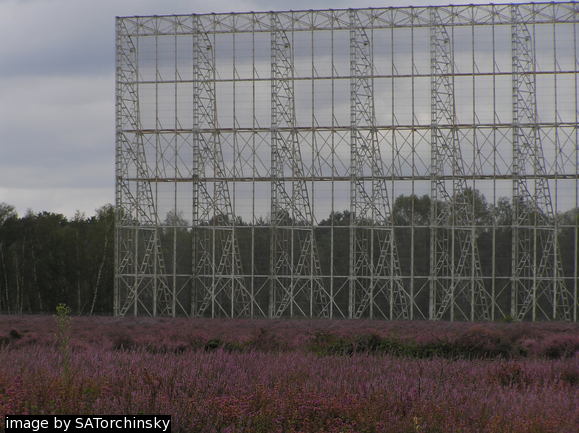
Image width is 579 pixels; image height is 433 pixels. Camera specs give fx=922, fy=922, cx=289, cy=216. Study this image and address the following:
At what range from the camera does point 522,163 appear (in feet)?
137

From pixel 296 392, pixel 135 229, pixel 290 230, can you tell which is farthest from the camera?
pixel 135 229

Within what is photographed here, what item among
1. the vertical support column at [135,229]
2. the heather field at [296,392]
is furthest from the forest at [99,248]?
the heather field at [296,392]

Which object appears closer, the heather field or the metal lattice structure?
the heather field

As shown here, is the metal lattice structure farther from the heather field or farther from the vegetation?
the heather field

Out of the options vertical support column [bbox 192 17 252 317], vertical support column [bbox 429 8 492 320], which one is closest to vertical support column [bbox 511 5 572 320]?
vertical support column [bbox 429 8 492 320]

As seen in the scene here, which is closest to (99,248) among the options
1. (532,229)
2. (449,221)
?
(449,221)

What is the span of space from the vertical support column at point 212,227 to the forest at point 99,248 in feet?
2.17

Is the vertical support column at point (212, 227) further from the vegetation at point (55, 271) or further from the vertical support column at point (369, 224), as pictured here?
the vegetation at point (55, 271)

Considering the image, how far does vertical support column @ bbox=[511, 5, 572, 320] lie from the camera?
41.0m

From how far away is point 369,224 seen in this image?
42500mm

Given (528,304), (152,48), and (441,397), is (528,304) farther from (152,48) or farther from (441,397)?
(441,397)

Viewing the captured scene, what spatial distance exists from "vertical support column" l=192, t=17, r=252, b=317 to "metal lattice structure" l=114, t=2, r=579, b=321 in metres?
0.09

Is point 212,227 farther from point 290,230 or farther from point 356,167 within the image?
point 356,167

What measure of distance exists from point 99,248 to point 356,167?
23550 millimetres
